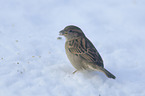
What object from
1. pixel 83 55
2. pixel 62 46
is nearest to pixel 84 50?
pixel 83 55

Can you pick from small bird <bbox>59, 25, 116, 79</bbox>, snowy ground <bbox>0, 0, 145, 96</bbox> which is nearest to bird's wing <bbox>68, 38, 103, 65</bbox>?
small bird <bbox>59, 25, 116, 79</bbox>

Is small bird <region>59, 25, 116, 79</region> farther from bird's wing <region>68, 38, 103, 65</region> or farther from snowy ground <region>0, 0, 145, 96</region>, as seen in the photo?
snowy ground <region>0, 0, 145, 96</region>

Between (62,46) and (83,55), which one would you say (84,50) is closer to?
(83,55)

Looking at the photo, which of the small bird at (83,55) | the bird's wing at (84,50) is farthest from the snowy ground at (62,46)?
the bird's wing at (84,50)

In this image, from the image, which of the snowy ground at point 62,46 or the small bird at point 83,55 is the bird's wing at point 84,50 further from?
the snowy ground at point 62,46

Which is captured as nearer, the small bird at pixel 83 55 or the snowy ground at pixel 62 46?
the snowy ground at pixel 62 46
